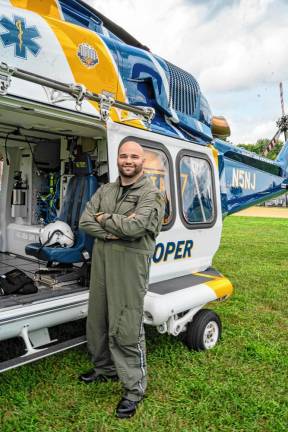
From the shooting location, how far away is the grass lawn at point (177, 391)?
2.56 m

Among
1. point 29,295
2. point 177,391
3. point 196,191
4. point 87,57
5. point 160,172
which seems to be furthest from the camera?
point 196,191

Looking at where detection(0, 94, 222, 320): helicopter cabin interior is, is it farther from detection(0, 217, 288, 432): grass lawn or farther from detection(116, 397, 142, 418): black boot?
detection(116, 397, 142, 418): black boot

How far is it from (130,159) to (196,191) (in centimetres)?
147

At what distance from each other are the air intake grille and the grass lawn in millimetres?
2342

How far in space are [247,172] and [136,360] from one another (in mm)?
3353

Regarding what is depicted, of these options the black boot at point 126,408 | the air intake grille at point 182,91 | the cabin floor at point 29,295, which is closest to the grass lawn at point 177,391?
the black boot at point 126,408

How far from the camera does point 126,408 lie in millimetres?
2600

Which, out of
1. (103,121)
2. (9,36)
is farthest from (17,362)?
(9,36)

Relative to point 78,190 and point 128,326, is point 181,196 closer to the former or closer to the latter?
point 78,190

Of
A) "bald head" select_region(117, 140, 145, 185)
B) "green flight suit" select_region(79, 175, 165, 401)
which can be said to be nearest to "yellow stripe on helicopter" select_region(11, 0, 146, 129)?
"bald head" select_region(117, 140, 145, 185)

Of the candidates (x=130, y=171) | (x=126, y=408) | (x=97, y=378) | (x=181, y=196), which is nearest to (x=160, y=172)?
(x=181, y=196)

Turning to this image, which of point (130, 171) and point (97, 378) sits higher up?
point (130, 171)

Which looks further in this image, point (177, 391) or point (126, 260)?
point (177, 391)

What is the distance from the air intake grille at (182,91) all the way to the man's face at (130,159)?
156 centimetres
